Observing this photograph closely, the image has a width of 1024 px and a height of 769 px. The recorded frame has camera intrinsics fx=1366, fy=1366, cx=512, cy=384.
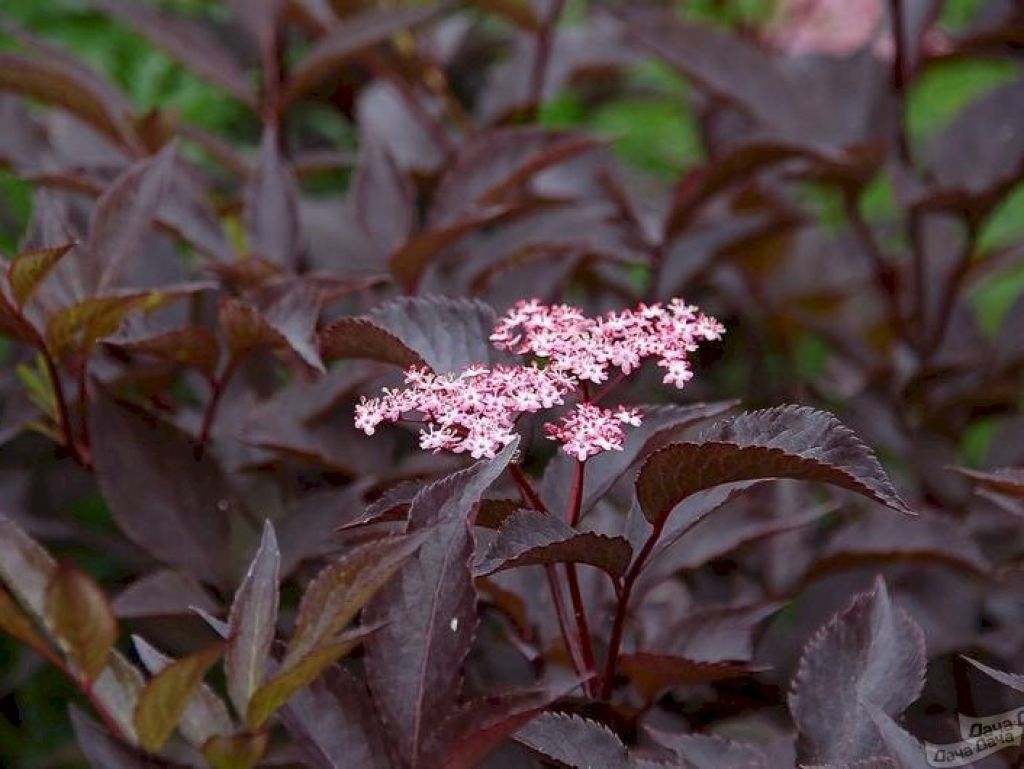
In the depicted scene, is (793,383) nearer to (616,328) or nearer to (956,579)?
(956,579)

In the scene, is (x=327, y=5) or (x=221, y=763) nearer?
(x=221, y=763)

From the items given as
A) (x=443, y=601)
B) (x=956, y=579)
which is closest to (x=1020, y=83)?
(x=956, y=579)

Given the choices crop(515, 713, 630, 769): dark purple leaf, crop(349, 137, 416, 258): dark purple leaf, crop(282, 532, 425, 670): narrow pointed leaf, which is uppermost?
crop(349, 137, 416, 258): dark purple leaf

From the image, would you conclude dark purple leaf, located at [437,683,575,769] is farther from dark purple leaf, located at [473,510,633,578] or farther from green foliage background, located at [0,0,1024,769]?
green foliage background, located at [0,0,1024,769]

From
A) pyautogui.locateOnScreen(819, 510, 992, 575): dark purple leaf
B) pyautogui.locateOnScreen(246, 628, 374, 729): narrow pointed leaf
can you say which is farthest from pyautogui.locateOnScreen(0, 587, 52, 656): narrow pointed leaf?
pyautogui.locateOnScreen(819, 510, 992, 575): dark purple leaf

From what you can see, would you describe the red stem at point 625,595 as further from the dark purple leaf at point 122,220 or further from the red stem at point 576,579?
the dark purple leaf at point 122,220

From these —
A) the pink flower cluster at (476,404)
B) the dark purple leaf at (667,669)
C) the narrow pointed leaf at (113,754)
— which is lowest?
the narrow pointed leaf at (113,754)

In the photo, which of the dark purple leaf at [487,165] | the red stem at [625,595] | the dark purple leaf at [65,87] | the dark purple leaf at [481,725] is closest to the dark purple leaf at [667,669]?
the red stem at [625,595]
